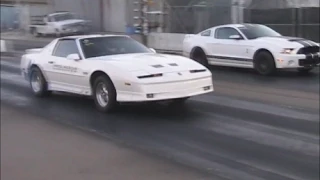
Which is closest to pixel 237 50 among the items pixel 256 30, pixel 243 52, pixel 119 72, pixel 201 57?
pixel 243 52

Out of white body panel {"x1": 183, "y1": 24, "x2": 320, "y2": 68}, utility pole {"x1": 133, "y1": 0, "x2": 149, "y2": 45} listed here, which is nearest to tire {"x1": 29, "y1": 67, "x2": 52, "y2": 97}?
white body panel {"x1": 183, "y1": 24, "x2": 320, "y2": 68}

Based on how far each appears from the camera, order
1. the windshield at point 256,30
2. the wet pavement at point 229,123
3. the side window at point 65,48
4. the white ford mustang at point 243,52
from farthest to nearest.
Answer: the side window at point 65,48 < the white ford mustang at point 243,52 < the wet pavement at point 229,123 < the windshield at point 256,30

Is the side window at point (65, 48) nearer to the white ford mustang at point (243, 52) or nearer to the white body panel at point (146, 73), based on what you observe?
the white body panel at point (146, 73)

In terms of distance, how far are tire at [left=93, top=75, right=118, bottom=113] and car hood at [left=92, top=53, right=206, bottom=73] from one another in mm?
342

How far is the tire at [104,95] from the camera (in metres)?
9.12

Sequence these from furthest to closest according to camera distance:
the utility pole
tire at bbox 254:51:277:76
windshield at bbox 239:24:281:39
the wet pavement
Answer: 1. tire at bbox 254:51:277:76
2. the wet pavement
3. windshield at bbox 239:24:281:39
4. the utility pole

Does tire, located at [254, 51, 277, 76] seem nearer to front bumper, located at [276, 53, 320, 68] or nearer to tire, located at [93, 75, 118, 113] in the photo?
front bumper, located at [276, 53, 320, 68]

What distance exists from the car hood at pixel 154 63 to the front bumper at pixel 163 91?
23cm

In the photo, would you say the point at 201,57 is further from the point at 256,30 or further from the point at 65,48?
the point at 256,30

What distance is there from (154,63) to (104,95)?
1130mm

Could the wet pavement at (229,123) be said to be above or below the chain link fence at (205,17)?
below

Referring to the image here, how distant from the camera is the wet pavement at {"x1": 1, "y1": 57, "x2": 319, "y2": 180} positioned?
20.6 feet

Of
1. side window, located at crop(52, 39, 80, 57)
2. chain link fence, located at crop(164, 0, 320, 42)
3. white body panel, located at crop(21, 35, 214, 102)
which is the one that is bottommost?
white body panel, located at crop(21, 35, 214, 102)

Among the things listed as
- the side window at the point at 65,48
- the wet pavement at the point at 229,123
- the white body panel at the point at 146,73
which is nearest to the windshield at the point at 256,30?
the wet pavement at the point at 229,123
